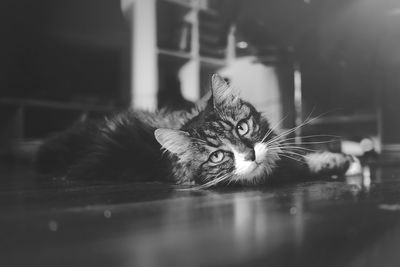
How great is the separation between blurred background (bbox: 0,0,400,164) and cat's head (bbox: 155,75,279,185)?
1.86 feet

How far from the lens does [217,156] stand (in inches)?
48.4

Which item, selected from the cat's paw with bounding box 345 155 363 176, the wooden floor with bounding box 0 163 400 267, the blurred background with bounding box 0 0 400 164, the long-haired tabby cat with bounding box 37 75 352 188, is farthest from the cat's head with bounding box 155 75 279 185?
the blurred background with bounding box 0 0 400 164

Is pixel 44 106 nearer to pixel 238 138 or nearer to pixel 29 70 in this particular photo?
pixel 29 70

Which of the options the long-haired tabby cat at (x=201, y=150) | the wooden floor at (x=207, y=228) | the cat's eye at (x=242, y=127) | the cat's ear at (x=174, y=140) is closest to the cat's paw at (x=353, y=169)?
the long-haired tabby cat at (x=201, y=150)

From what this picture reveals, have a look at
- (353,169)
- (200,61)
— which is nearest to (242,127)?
(353,169)

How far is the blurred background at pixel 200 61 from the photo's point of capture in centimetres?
215

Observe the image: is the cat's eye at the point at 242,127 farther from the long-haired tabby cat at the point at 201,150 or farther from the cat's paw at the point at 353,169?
the cat's paw at the point at 353,169

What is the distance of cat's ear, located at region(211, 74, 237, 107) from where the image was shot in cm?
130

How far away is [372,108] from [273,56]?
846mm

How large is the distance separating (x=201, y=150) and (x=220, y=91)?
9.4 inches

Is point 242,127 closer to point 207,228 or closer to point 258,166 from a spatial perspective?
point 258,166

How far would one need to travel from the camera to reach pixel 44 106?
2.81m

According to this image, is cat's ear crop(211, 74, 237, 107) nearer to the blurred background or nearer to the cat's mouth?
the cat's mouth

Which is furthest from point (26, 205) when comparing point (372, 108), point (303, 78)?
point (372, 108)
